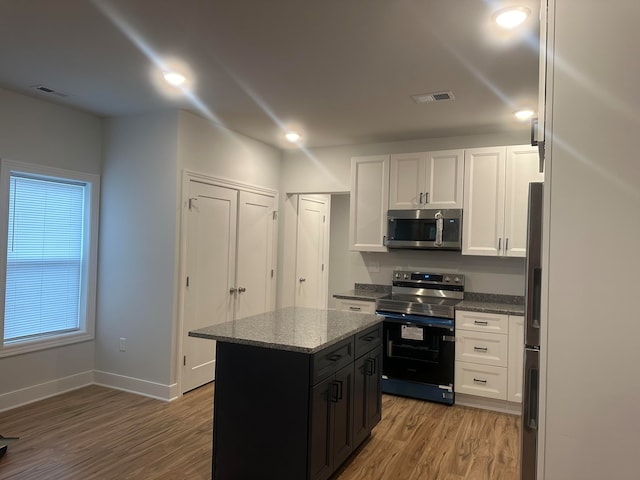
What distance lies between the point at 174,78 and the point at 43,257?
2116 mm

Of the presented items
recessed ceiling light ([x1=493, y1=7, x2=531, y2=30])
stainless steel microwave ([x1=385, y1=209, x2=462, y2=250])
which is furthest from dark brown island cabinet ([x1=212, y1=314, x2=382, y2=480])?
stainless steel microwave ([x1=385, y1=209, x2=462, y2=250])

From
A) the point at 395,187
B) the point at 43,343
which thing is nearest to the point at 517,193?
the point at 395,187

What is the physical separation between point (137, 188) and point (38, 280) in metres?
1.18

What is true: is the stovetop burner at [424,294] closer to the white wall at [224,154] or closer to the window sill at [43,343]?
the white wall at [224,154]

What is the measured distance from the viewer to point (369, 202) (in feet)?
15.3

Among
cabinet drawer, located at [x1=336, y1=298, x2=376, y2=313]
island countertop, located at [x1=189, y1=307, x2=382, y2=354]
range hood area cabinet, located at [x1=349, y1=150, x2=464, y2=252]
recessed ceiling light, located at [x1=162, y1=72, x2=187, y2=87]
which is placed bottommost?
cabinet drawer, located at [x1=336, y1=298, x2=376, y2=313]

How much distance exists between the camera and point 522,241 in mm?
3998

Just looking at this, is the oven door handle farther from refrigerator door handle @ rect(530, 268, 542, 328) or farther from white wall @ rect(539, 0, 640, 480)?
white wall @ rect(539, 0, 640, 480)

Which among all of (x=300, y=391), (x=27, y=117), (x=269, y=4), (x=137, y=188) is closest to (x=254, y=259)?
(x=137, y=188)

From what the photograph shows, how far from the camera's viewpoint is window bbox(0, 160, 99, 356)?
3652 mm

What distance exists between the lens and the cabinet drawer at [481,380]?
3.83 metres

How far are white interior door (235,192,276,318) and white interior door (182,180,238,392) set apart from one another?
0.13 metres

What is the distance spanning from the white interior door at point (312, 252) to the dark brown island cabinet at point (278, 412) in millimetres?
3193

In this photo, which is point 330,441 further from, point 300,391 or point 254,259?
point 254,259
